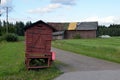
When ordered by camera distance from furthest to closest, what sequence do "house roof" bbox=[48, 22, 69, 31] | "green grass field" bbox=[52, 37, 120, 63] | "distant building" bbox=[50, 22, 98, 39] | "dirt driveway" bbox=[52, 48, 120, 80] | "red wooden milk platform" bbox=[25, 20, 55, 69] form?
1. "house roof" bbox=[48, 22, 69, 31]
2. "distant building" bbox=[50, 22, 98, 39]
3. "green grass field" bbox=[52, 37, 120, 63]
4. "red wooden milk platform" bbox=[25, 20, 55, 69]
5. "dirt driveway" bbox=[52, 48, 120, 80]

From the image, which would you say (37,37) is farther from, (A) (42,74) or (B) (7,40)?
(B) (7,40)

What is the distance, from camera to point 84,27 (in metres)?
109

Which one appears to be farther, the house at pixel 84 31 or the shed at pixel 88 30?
the house at pixel 84 31

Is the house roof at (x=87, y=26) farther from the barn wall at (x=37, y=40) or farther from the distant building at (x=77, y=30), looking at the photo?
the barn wall at (x=37, y=40)

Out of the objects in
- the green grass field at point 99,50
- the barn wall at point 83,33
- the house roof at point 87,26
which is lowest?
the green grass field at point 99,50

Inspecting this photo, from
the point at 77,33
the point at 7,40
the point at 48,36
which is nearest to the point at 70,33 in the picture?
the point at 77,33

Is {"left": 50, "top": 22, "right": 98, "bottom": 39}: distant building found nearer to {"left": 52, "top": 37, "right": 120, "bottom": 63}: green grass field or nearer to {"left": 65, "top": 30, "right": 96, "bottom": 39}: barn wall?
{"left": 65, "top": 30, "right": 96, "bottom": 39}: barn wall

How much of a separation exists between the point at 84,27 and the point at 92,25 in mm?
2821

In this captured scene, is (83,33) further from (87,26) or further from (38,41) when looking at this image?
(38,41)

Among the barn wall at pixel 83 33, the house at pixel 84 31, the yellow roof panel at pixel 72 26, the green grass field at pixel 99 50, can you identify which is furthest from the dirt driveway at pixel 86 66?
the yellow roof panel at pixel 72 26

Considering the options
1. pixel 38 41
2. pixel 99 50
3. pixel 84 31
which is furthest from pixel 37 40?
pixel 84 31

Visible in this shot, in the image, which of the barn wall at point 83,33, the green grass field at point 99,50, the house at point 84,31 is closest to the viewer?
the green grass field at point 99,50

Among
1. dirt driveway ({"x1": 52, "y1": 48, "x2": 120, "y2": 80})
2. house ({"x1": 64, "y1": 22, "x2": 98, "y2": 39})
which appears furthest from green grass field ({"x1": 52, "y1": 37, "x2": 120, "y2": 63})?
house ({"x1": 64, "y1": 22, "x2": 98, "y2": 39})

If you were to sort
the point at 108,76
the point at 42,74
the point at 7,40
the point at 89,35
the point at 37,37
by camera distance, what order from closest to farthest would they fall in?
the point at 108,76 < the point at 42,74 < the point at 37,37 < the point at 7,40 < the point at 89,35
